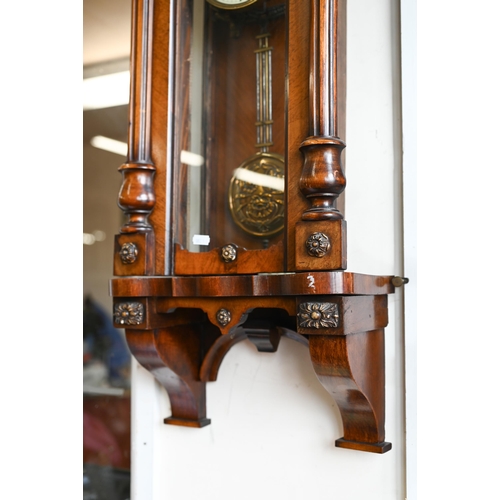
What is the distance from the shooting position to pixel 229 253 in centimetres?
105

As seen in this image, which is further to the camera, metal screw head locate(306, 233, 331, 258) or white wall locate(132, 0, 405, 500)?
white wall locate(132, 0, 405, 500)

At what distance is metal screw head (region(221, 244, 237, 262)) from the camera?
1.05m

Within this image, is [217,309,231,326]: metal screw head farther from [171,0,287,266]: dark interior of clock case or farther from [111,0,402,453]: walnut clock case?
[171,0,287,266]: dark interior of clock case

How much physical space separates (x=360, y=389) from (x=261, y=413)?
0.31 meters

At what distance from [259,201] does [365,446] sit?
0.48 meters

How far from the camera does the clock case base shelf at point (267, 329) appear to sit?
941 millimetres

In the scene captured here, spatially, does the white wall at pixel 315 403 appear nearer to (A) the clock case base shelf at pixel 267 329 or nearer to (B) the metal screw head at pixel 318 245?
(A) the clock case base shelf at pixel 267 329

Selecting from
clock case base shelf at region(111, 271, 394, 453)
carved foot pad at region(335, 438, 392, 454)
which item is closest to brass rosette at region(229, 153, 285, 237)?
clock case base shelf at region(111, 271, 394, 453)

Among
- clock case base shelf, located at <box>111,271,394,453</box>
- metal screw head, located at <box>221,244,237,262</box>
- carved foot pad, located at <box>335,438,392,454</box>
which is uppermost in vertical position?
metal screw head, located at <box>221,244,237,262</box>

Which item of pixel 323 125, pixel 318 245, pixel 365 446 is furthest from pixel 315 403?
pixel 323 125

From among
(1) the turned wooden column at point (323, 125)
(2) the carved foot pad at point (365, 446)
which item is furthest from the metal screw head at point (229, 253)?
(2) the carved foot pad at point (365, 446)

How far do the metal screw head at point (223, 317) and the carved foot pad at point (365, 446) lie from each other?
0.32m

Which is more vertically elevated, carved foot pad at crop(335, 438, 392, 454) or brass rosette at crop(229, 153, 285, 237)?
brass rosette at crop(229, 153, 285, 237)

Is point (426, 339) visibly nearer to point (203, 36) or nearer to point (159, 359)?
point (159, 359)
